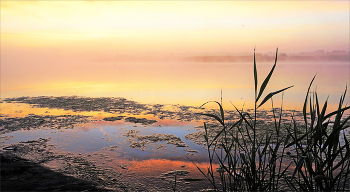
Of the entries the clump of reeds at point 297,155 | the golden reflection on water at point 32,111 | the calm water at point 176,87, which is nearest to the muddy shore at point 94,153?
the golden reflection on water at point 32,111

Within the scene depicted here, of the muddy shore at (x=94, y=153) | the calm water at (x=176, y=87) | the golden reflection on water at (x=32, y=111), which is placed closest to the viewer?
→ the muddy shore at (x=94, y=153)

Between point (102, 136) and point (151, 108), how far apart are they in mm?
3143

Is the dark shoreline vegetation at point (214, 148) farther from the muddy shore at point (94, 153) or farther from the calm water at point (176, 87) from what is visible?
the calm water at point (176, 87)

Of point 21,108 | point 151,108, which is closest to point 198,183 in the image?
point 151,108

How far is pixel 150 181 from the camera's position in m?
3.67

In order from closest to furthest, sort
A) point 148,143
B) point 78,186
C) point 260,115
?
point 78,186 → point 148,143 → point 260,115

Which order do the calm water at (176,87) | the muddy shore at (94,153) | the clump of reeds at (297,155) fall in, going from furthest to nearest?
the calm water at (176,87) < the muddy shore at (94,153) < the clump of reeds at (297,155)

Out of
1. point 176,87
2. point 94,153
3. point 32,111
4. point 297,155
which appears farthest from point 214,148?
point 176,87

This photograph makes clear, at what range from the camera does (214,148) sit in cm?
222

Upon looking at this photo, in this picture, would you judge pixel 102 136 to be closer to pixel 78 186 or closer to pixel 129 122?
pixel 129 122

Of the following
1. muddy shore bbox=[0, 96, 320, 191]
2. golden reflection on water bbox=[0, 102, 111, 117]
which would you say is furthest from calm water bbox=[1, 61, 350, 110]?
golden reflection on water bbox=[0, 102, 111, 117]

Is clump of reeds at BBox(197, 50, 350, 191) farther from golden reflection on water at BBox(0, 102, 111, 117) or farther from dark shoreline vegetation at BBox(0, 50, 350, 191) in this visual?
golden reflection on water at BBox(0, 102, 111, 117)

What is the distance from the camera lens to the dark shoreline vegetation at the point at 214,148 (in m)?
2.05

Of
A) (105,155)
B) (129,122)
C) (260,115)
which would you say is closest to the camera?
(105,155)
